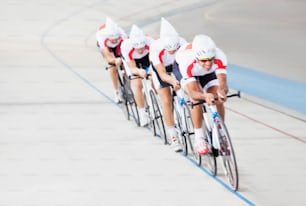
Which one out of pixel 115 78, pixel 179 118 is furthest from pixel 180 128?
pixel 115 78

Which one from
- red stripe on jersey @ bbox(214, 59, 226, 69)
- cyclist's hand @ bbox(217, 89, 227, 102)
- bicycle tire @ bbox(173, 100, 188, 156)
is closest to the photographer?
cyclist's hand @ bbox(217, 89, 227, 102)

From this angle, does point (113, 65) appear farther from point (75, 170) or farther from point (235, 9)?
point (235, 9)

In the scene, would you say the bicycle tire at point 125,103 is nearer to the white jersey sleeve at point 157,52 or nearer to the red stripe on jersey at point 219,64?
the white jersey sleeve at point 157,52

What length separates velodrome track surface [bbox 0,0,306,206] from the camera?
590 centimetres

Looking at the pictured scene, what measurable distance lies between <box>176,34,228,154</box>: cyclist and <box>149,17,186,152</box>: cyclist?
1.60 feet

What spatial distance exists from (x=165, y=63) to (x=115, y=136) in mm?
1080

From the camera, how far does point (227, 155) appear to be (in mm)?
5832

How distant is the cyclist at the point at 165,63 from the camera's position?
23.0 feet

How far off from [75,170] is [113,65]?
2746 mm

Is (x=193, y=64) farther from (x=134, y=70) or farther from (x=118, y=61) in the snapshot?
(x=118, y=61)

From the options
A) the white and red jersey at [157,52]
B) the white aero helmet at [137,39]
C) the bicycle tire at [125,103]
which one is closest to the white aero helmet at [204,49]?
the white and red jersey at [157,52]

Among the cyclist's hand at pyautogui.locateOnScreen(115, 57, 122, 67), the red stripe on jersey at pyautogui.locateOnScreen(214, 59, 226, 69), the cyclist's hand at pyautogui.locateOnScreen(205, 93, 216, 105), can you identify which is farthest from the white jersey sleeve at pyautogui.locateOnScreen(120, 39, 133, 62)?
the cyclist's hand at pyautogui.locateOnScreen(205, 93, 216, 105)

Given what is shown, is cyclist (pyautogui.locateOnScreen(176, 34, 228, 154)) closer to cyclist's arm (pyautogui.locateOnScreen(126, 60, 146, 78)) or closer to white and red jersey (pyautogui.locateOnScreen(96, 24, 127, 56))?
cyclist's arm (pyautogui.locateOnScreen(126, 60, 146, 78))

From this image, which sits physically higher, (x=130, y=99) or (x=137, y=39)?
(x=137, y=39)
